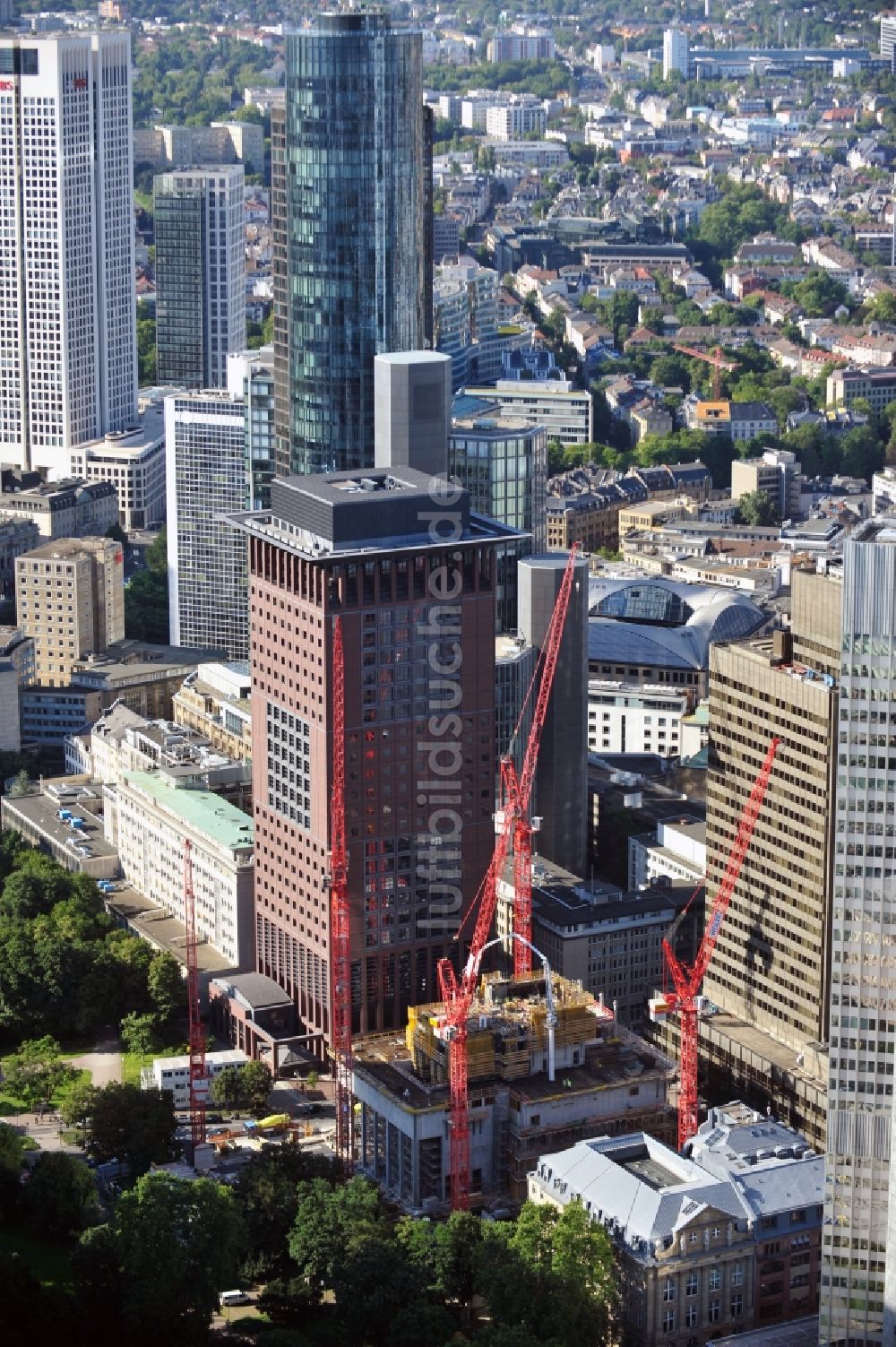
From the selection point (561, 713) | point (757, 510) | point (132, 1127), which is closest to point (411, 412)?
point (561, 713)

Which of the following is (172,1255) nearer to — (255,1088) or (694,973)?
(255,1088)

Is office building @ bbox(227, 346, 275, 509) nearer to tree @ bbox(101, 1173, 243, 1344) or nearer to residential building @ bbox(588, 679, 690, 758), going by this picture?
residential building @ bbox(588, 679, 690, 758)

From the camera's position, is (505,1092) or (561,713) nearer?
(505,1092)

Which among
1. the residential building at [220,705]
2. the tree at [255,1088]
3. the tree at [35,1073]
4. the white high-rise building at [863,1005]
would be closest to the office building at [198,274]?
the residential building at [220,705]

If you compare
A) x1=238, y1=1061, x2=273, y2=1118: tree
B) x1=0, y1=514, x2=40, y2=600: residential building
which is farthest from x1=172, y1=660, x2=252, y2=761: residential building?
x1=0, y1=514, x2=40, y2=600: residential building

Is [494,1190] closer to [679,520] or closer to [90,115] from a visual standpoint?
[679,520]

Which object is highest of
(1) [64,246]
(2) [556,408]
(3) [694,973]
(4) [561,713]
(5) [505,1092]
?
(1) [64,246]
